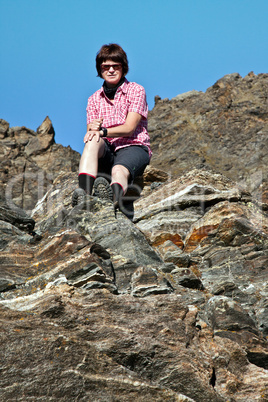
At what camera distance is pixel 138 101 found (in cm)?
1009

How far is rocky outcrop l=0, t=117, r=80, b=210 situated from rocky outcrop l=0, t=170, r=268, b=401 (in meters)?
13.6

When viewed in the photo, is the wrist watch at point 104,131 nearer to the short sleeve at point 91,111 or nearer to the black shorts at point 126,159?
the black shorts at point 126,159

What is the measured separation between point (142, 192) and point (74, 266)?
20.8 feet

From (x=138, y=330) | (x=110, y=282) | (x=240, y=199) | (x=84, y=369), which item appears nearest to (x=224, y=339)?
(x=138, y=330)

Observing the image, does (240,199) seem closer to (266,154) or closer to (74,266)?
(74,266)

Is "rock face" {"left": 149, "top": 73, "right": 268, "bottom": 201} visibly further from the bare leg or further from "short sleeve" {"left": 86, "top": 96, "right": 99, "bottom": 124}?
the bare leg

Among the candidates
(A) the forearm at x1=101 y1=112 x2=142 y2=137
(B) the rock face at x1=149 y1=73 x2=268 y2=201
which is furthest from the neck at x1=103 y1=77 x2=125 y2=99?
(B) the rock face at x1=149 y1=73 x2=268 y2=201

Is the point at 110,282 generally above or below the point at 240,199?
below

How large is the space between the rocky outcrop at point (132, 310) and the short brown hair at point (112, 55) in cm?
324

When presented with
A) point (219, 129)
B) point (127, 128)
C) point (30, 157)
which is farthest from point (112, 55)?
point (219, 129)

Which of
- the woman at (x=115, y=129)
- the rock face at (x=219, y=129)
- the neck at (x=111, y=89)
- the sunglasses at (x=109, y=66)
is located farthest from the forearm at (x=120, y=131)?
the rock face at (x=219, y=129)

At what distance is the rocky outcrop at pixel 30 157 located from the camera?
83.8 ft

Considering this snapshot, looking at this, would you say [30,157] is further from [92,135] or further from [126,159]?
[92,135]

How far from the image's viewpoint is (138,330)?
5.28 meters
